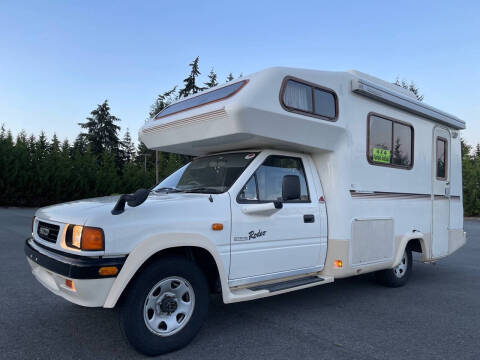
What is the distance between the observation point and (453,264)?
8766 mm

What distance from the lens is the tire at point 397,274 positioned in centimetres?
619

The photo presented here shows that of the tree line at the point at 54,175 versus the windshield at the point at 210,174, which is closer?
the windshield at the point at 210,174

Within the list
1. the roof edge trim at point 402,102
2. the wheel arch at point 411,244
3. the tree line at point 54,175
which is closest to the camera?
the roof edge trim at point 402,102

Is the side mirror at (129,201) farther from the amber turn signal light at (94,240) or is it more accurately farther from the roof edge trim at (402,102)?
the roof edge trim at (402,102)

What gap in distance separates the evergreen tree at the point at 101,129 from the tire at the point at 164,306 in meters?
51.0

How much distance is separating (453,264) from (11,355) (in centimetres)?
889

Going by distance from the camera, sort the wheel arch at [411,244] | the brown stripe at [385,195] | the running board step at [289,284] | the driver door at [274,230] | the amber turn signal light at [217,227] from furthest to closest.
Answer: the wheel arch at [411,244] < the brown stripe at [385,195] < the running board step at [289,284] < the driver door at [274,230] < the amber turn signal light at [217,227]

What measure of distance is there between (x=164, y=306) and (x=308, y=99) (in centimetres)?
304

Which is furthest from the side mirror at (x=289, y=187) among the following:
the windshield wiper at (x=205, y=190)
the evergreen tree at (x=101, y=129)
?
the evergreen tree at (x=101, y=129)

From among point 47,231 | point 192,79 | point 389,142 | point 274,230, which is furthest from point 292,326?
point 192,79

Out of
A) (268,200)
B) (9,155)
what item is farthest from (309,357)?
(9,155)

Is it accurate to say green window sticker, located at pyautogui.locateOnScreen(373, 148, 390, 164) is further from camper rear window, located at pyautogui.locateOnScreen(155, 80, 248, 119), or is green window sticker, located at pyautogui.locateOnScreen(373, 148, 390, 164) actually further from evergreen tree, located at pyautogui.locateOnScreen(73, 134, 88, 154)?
evergreen tree, located at pyautogui.locateOnScreen(73, 134, 88, 154)

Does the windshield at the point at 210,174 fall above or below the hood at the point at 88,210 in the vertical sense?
above

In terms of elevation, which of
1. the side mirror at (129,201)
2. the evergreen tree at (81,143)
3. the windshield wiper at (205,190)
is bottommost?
the side mirror at (129,201)
